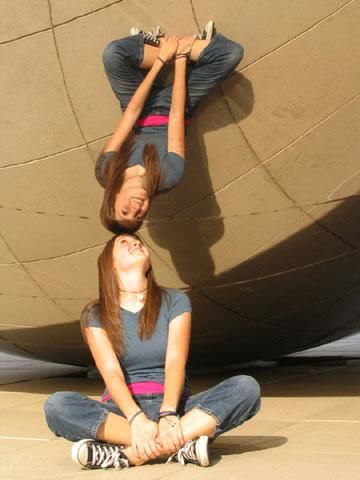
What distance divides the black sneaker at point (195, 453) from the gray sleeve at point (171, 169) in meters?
1.13

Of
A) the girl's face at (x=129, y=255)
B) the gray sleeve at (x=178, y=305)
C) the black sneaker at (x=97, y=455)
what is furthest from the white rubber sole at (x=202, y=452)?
the girl's face at (x=129, y=255)

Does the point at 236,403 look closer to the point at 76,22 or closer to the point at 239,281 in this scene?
the point at 239,281

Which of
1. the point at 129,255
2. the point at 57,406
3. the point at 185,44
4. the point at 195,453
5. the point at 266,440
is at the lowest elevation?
the point at 266,440

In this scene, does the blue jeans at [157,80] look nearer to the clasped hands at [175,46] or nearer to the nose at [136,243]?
the clasped hands at [175,46]

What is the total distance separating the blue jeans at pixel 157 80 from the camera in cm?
388

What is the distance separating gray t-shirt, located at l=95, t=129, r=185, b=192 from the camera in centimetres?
396

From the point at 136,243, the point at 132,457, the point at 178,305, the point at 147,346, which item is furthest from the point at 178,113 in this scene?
the point at 132,457

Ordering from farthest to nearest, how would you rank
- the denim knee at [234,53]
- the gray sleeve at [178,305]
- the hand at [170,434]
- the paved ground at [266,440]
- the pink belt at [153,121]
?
1. the pink belt at [153,121]
2. the denim knee at [234,53]
3. the gray sleeve at [178,305]
4. the hand at [170,434]
5. the paved ground at [266,440]

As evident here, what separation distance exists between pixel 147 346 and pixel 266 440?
0.61 metres

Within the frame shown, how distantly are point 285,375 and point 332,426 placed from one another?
6.60ft

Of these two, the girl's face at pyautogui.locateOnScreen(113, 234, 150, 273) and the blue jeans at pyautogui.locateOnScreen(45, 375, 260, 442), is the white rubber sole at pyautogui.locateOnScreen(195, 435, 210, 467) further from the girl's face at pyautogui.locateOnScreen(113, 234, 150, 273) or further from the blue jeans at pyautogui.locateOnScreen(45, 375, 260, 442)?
the girl's face at pyautogui.locateOnScreen(113, 234, 150, 273)

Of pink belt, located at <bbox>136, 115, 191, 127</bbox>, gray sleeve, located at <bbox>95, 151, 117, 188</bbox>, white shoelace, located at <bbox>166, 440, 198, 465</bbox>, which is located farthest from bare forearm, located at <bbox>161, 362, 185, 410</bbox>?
pink belt, located at <bbox>136, 115, 191, 127</bbox>

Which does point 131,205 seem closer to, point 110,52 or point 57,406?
point 110,52

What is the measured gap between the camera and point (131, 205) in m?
3.91
